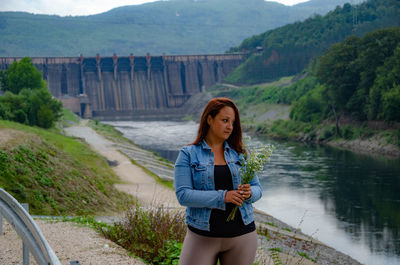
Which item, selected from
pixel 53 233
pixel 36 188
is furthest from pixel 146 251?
pixel 36 188

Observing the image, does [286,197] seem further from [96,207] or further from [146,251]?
[146,251]

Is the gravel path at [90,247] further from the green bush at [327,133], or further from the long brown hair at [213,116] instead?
the green bush at [327,133]

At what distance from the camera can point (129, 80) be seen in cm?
9344

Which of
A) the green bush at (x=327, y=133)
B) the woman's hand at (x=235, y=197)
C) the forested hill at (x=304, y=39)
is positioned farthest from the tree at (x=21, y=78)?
the forested hill at (x=304, y=39)

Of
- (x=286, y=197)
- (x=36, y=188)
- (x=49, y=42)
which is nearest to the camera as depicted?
(x=36, y=188)

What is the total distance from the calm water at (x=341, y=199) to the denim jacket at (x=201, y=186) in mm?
9143

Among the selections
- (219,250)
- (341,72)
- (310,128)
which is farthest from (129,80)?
(219,250)

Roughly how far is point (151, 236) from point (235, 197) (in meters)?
4.11

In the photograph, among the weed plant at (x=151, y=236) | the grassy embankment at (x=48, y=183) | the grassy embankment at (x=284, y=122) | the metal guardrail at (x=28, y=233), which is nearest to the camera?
the metal guardrail at (x=28, y=233)

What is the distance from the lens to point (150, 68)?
9506cm

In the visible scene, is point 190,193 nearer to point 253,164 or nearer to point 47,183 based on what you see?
point 253,164

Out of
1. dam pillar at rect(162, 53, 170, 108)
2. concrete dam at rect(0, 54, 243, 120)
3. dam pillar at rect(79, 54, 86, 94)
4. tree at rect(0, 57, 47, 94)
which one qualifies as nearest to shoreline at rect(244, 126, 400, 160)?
tree at rect(0, 57, 47, 94)

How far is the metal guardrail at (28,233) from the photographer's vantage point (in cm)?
388

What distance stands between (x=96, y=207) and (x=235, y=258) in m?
10.7
